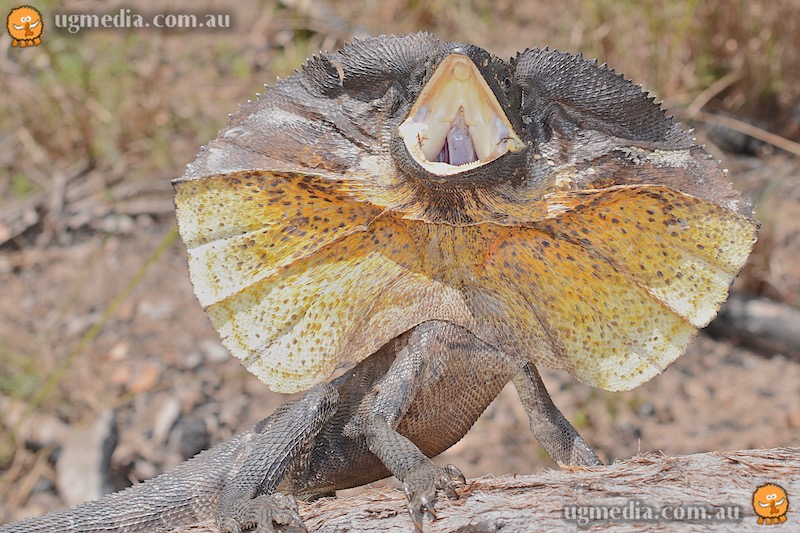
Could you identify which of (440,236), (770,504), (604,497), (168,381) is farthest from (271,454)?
(168,381)

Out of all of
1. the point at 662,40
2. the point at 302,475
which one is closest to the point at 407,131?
the point at 302,475

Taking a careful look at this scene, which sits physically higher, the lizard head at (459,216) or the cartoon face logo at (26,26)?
the cartoon face logo at (26,26)

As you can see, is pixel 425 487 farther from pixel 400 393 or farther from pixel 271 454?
pixel 271 454

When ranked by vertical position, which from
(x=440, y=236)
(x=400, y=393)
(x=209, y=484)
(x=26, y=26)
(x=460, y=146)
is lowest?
(x=209, y=484)

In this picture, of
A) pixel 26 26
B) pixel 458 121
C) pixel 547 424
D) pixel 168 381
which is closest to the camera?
pixel 458 121

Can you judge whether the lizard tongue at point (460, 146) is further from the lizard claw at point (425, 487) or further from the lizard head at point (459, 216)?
the lizard claw at point (425, 487)

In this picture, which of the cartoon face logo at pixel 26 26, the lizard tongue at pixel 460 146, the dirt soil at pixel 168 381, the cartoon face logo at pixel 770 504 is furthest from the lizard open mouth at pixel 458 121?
the cartoon face logo at pixel 26 26

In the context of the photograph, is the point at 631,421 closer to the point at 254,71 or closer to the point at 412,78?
the point at 412,78
